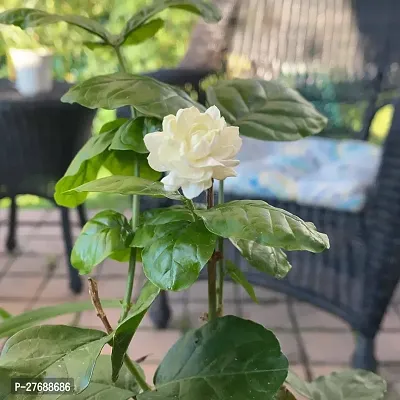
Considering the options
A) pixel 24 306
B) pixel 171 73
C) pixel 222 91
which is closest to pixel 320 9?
pixel 171 73

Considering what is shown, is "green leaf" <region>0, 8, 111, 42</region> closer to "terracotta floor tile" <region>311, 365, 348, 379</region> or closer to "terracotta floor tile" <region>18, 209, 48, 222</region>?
"terracotta floor tile" <region>311, 365, 348, 379</region>

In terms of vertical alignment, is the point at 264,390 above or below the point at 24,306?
above

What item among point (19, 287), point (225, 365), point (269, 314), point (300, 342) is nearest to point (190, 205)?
point (225, 365)

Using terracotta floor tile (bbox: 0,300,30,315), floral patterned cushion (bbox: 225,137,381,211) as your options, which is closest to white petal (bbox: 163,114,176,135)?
floral patterned cushion (bbox: 225,137,381,211)

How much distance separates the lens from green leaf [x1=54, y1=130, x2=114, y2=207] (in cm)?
47

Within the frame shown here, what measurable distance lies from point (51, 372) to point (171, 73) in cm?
138

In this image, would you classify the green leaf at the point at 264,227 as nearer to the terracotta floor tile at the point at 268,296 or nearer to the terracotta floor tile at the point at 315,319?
the terracotta floor tile at the point at 315,319

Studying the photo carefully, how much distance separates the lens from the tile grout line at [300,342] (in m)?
1.41

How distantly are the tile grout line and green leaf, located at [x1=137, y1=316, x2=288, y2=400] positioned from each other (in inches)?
38.9

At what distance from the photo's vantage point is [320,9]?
199cm

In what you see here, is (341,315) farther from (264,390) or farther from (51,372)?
(51,372)

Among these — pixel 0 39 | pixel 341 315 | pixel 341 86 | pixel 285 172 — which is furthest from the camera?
pixel 0 39

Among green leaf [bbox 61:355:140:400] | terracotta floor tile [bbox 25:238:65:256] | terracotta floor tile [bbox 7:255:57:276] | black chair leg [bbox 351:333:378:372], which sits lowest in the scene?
terracotta floor tile [bbox 25:238:65:256]

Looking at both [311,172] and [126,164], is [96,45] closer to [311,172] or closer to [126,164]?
[126,164]
